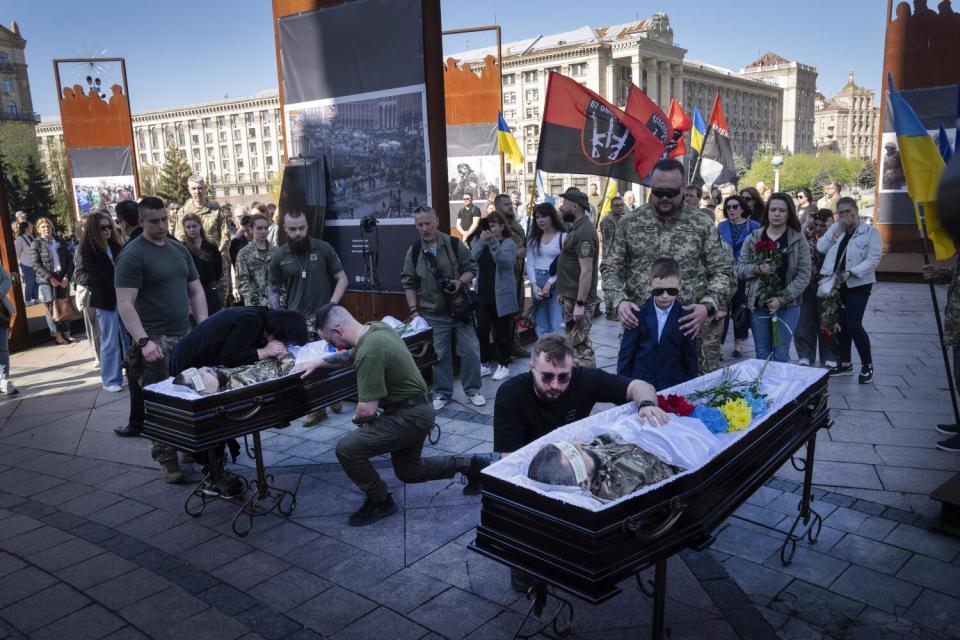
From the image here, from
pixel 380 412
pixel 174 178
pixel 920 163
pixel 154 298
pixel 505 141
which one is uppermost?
pixel 174 178

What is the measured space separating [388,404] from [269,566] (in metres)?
1.21

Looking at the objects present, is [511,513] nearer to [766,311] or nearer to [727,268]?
[727,268]

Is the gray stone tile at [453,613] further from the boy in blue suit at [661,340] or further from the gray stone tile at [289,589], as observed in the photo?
the boy in blue suit at [661,340]

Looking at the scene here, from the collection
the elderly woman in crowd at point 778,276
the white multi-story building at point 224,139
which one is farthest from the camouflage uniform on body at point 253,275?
the white multi-story building at point 224,139

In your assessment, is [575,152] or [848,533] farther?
[575,152]

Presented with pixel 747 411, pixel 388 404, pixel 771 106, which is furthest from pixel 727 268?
pixel 771 106

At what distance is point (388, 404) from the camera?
453 cm

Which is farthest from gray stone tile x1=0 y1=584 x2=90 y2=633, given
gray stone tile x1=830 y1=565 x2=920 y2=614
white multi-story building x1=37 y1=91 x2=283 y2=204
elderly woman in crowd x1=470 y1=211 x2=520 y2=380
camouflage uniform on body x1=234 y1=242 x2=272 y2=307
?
white multi-story building x1=37 y1=91 x2=283 y2=204

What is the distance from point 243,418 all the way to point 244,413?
0.10 ft

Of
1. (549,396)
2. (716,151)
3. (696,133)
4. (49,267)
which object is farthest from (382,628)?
(696,133)

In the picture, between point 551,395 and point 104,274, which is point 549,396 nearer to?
point 551,395

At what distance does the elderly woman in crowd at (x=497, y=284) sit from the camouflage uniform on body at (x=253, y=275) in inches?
94.1

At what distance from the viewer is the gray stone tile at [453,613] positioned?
3432mm

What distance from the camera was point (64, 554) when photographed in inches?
174
